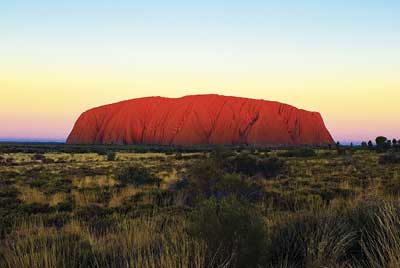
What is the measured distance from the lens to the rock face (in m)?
121

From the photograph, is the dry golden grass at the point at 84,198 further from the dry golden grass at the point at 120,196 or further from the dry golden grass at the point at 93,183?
the dry golden grass at the point at 93,183

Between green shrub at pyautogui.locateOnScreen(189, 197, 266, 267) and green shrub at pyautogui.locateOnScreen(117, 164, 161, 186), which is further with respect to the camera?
green shrub at pyautogui.locateOnScreen(117, 164, 161, 186)

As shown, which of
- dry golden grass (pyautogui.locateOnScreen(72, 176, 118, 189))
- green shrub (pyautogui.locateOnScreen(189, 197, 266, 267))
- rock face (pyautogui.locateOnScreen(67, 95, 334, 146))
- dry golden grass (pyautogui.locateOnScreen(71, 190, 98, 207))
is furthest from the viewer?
rock face (pyautogui.locateOnScreen(67, 95, 334, 146))

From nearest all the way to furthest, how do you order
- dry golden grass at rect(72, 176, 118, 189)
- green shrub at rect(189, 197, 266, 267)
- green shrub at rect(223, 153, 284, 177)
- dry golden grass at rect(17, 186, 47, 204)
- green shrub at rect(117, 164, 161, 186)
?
1. green shrub at rect(189, 197, 266, 267)
2. dry golden grass at rect(17, 186, 47, 204)
3. dry golden grass at rect(72, 176, 118, 189)
4. green shrub at rect(117, 164, 161, 186)
5. green shrub at rect(223, 153, 284, 177)

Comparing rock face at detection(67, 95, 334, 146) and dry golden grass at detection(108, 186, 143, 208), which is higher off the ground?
rock face at detection(67, 95, 334, 146)

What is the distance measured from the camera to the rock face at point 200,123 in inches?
4776

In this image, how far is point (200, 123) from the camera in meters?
123

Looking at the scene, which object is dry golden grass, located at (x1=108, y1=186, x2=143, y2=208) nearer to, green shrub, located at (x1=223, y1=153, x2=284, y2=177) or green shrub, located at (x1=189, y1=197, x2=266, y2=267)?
green shrub, located at (x1=223, y1=153, x2=284, y2=177)

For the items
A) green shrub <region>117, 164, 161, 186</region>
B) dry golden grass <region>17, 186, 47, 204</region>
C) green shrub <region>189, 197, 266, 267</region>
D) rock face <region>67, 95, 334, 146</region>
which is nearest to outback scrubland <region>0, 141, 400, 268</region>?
green shrub <region>189, 197, 266, 267</region>

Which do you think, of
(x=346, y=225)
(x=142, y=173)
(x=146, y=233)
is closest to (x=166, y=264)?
(x=146, y=233)

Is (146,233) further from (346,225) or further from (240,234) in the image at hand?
(346,225)

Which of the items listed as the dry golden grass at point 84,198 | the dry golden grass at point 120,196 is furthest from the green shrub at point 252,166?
the dry golden grass at point 84,198

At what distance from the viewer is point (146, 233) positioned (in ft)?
22.5

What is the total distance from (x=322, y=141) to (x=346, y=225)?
5299 inches
